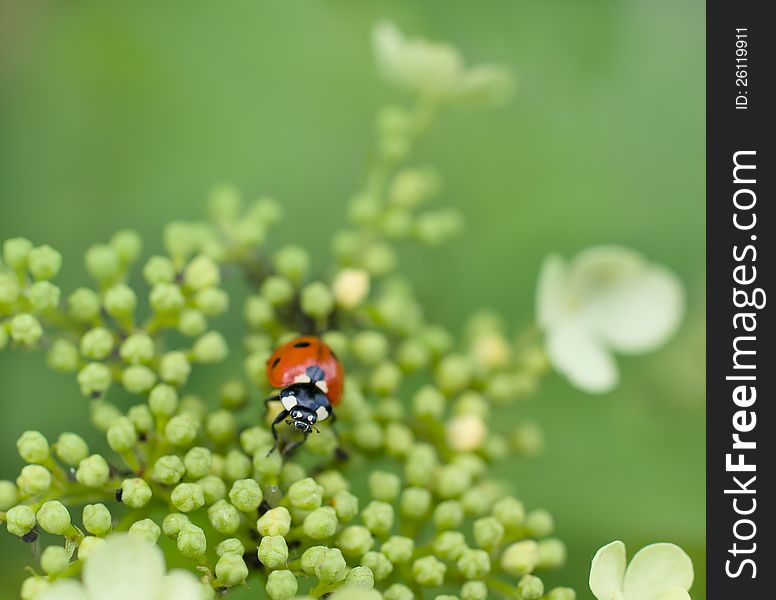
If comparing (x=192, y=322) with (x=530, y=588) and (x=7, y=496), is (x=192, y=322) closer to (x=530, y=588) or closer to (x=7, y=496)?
(x=7, y=496)

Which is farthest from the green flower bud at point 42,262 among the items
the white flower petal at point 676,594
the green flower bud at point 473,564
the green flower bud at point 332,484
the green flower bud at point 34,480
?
the white flower petal at point 676,594

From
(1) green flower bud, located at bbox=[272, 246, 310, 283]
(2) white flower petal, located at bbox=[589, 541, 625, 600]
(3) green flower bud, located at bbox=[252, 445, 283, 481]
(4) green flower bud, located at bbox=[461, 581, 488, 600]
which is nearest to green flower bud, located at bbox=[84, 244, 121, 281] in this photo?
(1) green flower bud, located at bbox=[272, 246, 310, 283]

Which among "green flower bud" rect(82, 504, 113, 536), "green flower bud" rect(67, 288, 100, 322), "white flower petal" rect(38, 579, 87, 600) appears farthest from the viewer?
"green flower bud" rect(67, 288, 100, 322)

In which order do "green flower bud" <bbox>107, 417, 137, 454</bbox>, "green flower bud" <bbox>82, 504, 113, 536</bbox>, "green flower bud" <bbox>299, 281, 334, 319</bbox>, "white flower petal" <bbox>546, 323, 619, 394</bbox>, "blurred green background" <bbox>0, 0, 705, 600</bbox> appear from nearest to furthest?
"green flower bud" <bbox>82, 504, 113, 536</bbox> < "green flower bud" <bbox>107, 417, 137, 454</bbox> < "green flower bud" <bbox>299, 281, 334, 319</bbox> < "white flower petal" <bbox>546, 323, 619, 394</bbox> < "blurred green background" <bbox>0, 0, 705, 600</bbox>

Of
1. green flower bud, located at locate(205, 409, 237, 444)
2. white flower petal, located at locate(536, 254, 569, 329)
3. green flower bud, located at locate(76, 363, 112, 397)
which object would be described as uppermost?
white flower petal, located at locate(536, 254, 569, 329)

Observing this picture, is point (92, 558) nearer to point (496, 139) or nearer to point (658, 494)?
point (658, 494)

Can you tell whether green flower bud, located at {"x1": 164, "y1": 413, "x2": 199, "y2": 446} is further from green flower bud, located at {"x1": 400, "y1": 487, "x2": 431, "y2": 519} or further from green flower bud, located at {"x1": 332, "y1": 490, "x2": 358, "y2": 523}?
green flower bud, located at {"x1": 400, "y1": 487, "x2": 431, "y2": 519}
